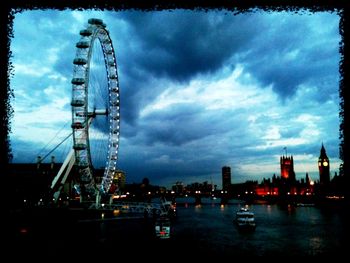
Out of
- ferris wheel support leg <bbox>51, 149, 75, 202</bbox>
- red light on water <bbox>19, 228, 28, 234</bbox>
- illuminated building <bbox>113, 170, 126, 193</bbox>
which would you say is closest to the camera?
red light on water <bbox>19, 228, 28, 234</bbox>

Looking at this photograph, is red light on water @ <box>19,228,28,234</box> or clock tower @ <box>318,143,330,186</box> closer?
red light on water @ <box>19,228,28,234</box>

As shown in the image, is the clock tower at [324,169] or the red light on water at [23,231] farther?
the clock tower at [324,169]

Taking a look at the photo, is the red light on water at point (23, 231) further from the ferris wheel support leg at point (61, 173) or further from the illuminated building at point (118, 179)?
the illuminated building at point (118, 179)

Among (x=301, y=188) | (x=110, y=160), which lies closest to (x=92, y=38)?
(x=110, y=160)

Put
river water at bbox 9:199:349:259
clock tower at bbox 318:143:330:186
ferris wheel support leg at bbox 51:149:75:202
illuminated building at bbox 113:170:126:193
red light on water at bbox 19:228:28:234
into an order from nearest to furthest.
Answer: red light on water at bbox 19:228:28:234 → river water at bbox 9:199:349:259 → ferris wheel support leg at bbox 51:149:75:202 → illuminated building at bbox 113:170:126:193 → clock tower at bbox 318:143:330:186

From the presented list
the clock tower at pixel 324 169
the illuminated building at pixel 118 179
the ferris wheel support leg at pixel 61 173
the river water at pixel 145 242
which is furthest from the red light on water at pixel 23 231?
the clock tower at pixel 324 169

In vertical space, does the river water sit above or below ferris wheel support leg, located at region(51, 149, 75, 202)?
below

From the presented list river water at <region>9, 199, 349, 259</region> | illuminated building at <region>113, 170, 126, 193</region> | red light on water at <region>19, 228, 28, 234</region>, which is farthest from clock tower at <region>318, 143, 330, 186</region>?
red light on water at <region>19, 228, 28, 234</region>

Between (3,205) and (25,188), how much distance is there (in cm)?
4016

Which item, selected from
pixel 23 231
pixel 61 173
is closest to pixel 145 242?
pixel 23 231

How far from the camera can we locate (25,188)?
41.6 metres

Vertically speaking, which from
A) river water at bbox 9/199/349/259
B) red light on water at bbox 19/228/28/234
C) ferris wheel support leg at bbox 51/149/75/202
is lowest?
river water at bbox 9/199/349/259

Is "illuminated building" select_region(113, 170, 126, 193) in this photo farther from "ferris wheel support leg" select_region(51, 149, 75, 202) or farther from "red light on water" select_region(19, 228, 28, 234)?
"red light on water" select_region(19, 228, 28, 234)

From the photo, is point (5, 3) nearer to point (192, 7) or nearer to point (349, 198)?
point (192, 7)
